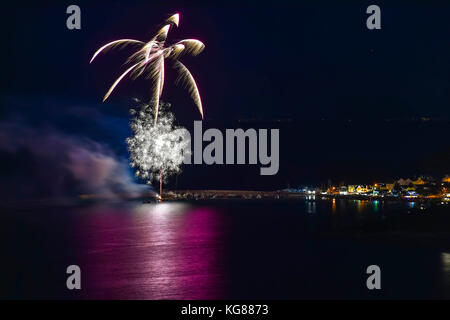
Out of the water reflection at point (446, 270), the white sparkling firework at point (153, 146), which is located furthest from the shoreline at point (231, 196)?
the water reflection at point (446, 270)

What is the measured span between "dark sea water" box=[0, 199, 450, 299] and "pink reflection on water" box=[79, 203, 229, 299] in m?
0.04

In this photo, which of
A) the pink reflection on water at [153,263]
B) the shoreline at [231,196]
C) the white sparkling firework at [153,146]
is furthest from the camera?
the shoreline at [231,196]

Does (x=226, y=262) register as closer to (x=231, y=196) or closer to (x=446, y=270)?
(x=446, y=270)

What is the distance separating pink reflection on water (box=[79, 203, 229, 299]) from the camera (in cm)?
1634

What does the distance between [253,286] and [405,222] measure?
2564cm

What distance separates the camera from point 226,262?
22.0 meters

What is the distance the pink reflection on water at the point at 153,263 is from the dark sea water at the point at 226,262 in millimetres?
41

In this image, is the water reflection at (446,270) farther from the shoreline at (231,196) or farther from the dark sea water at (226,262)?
the shoreline at (231,196)

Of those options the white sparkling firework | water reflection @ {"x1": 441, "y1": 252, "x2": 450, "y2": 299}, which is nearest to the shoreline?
the white sparkling firework

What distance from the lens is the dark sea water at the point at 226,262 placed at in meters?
16.4

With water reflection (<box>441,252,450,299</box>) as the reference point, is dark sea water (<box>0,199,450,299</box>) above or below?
below

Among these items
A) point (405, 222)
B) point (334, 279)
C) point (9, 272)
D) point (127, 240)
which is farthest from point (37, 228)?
point (405, 222)

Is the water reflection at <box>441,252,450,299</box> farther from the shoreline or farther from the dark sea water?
the shoreline
